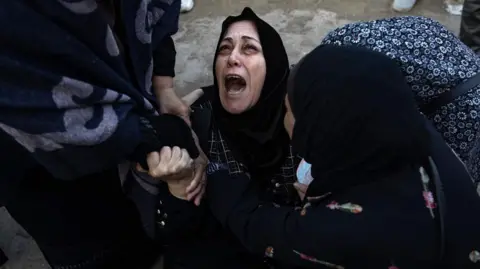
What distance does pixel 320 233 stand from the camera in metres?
1.51

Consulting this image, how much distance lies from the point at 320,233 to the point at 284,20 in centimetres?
276

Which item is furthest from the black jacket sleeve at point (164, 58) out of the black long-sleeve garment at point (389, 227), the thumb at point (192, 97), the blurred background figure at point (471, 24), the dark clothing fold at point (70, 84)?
the blurred background figure at point (471, 24)

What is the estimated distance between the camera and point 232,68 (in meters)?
2.41

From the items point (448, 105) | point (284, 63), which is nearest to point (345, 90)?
point (448, 105)

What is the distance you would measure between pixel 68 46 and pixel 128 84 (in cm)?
27

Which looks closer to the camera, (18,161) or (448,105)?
(18,161)

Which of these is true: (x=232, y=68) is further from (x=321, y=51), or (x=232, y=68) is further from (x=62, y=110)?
(x=62, y=110)

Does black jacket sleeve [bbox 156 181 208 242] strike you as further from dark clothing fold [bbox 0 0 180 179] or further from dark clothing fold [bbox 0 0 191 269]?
dark clothing fold [bbox 0 0 180 179]

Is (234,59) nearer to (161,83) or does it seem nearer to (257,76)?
(257,76)

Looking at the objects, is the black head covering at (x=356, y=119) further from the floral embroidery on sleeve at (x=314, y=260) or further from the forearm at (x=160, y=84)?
the forearm at (x=160, y=84)

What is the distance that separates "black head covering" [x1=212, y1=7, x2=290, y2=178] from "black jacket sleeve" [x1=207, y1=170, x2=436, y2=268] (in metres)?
0.41

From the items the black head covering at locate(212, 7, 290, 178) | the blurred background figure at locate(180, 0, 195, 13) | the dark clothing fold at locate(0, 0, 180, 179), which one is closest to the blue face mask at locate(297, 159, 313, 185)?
the black head covering at locate(212, 7, 290, 178)

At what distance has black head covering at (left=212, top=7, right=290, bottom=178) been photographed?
2252 mm

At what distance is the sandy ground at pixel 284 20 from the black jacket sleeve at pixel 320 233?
1845 mm
